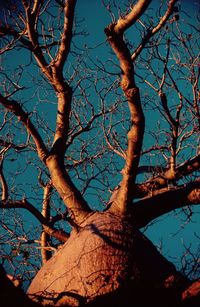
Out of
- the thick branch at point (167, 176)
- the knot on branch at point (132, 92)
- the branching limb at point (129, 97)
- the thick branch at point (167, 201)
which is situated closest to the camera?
the branching limb at point (129, 97)

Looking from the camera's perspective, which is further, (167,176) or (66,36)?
(167,176)

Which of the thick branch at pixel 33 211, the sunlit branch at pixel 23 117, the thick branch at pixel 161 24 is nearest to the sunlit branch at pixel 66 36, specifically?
the sunlit branch at pixel 23 117


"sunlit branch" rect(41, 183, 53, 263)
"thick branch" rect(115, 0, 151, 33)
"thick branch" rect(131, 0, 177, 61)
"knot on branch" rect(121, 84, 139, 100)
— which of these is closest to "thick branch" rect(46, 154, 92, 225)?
A: "sunlit branch" rect(41, 183, 53, 263)

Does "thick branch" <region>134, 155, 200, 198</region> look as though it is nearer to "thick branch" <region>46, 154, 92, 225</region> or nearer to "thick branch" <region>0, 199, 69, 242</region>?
"thick branch" <region>46, 154, 92, 225</region>

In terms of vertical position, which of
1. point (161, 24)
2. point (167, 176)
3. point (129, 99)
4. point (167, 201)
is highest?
point (161, 24)

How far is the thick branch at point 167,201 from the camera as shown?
4402 mm

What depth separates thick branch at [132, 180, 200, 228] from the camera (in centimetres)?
440

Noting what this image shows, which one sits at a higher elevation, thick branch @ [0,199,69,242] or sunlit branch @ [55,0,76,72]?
sunlit branch @ [55,0,76,72]

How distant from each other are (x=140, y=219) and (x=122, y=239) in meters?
0.69

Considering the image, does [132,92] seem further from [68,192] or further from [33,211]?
[33,211]

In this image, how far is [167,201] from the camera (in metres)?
4.50

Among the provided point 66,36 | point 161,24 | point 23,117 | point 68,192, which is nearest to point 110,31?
point 161,24

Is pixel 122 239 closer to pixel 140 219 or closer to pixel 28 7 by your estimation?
pixel 140 219

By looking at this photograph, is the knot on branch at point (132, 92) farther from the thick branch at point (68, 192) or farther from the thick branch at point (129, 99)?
the thick branch at point (68, 192)
